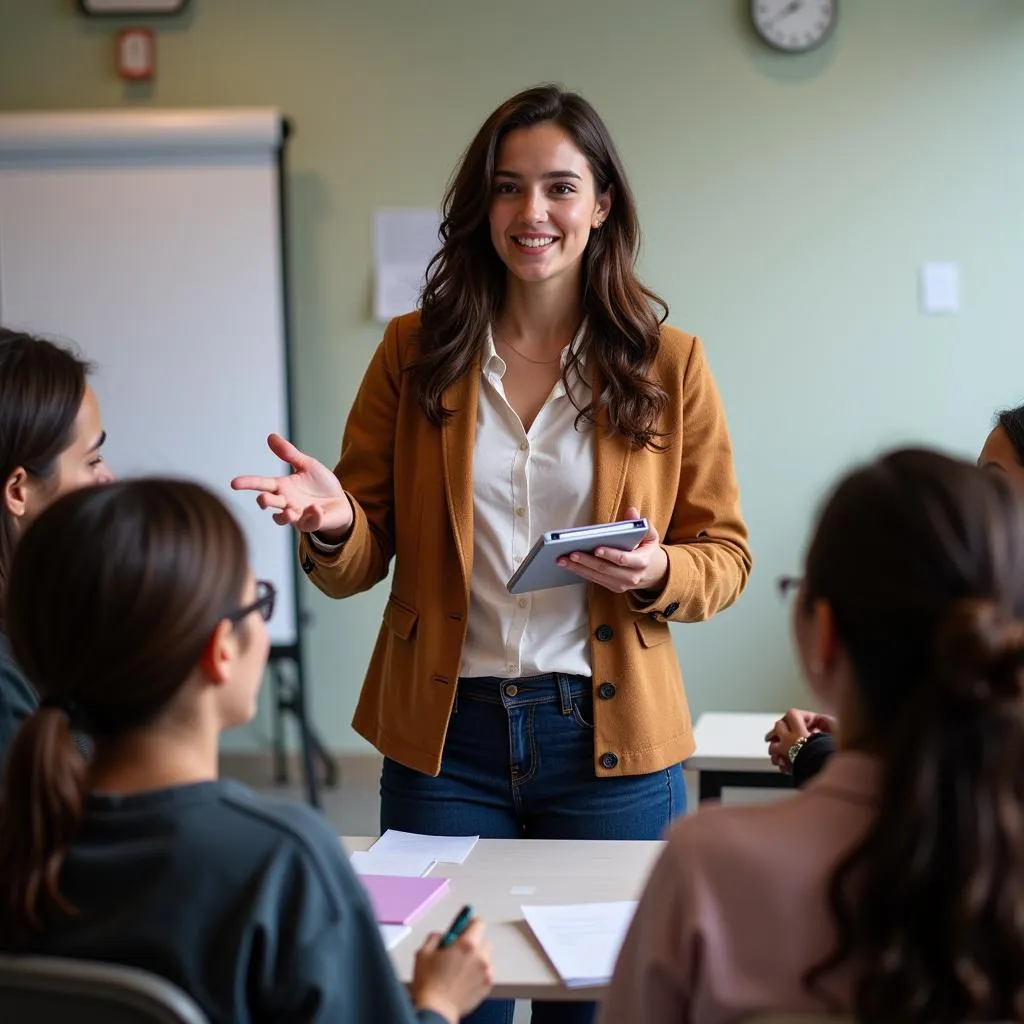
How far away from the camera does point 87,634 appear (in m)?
1.13

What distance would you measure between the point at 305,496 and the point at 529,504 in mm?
332

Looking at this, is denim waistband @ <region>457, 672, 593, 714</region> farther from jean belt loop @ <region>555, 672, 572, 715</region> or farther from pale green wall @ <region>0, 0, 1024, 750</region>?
pale green wall @ <region>0, 0, 1024, 750</region>

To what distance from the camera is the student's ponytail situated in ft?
3.54

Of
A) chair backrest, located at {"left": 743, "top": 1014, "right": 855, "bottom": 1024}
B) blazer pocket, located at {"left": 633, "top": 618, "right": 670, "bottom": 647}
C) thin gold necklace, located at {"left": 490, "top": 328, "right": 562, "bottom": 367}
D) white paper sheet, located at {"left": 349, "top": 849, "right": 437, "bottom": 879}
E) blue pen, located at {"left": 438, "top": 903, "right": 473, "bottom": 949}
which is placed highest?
thin gold necklace, located at {"left": 490, "top": 328, "right": 562, "bottom": 367}

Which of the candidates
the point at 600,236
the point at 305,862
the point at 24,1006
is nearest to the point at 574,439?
the point at 600,236

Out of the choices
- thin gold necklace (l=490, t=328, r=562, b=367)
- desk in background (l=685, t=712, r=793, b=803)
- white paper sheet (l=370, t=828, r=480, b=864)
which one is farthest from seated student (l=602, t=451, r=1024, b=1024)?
desk in background (l=685, t=712, r=793, b=803)

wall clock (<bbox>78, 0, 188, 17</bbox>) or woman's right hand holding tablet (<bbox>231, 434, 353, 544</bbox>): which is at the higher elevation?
wall clock (<bbox>78, 0, 188, 17</bbox>)

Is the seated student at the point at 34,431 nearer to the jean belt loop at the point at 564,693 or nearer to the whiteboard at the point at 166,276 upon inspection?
the jean belt loop at the point at 564,693

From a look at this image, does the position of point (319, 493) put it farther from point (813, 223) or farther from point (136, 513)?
point (813, 223)

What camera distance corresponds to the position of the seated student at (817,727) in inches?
65.3

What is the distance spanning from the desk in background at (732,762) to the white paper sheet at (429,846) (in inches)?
27.7

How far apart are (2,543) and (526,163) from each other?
935 millimetres

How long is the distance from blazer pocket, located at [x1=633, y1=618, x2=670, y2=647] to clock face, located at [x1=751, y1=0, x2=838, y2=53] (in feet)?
9.70

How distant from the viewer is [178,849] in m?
1.09
